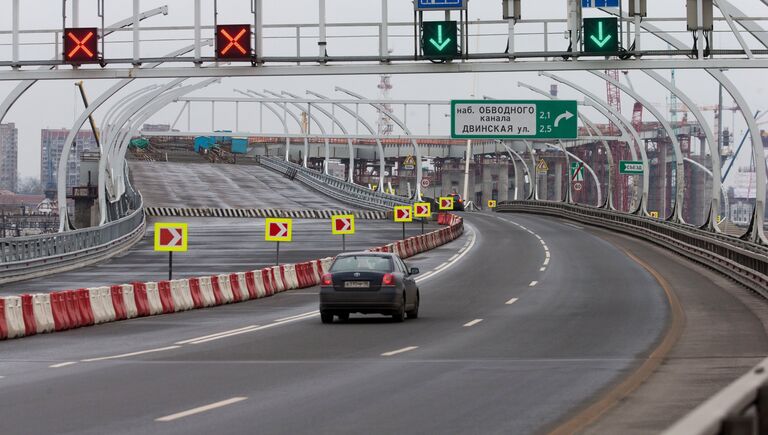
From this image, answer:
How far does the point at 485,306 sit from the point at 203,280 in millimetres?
6693

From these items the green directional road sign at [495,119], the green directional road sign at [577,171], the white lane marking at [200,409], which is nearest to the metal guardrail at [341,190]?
the green directional road sign at [577,171]

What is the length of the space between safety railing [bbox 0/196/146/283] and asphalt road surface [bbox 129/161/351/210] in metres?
36.6

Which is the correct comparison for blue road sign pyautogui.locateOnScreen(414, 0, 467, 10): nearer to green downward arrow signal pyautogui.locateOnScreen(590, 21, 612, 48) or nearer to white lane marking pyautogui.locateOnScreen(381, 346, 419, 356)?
green downward arrow signal pyautogui.locateOnScreen(590, 21, 612, 48)

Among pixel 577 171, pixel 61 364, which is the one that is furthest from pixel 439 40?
pixel 577 171

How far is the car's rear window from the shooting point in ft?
83.1

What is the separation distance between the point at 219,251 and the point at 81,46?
89.8 ft

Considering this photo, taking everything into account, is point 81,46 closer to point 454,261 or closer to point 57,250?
point 57,250

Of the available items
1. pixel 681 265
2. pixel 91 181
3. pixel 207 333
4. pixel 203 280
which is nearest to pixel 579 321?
pixel 207 333

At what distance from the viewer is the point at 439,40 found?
2830 centimetres

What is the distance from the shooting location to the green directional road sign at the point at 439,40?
2822 cm

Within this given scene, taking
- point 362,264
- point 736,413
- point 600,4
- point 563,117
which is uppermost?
point 600,4

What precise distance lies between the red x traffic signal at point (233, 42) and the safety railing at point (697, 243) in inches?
510

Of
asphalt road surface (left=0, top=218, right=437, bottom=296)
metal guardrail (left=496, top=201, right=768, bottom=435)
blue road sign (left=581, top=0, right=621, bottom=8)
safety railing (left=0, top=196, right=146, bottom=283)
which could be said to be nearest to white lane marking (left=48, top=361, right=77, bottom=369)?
metal guardrail (left=496, top=201, right=768, bottom=435)

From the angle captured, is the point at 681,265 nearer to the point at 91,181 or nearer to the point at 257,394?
the point at 257,394
